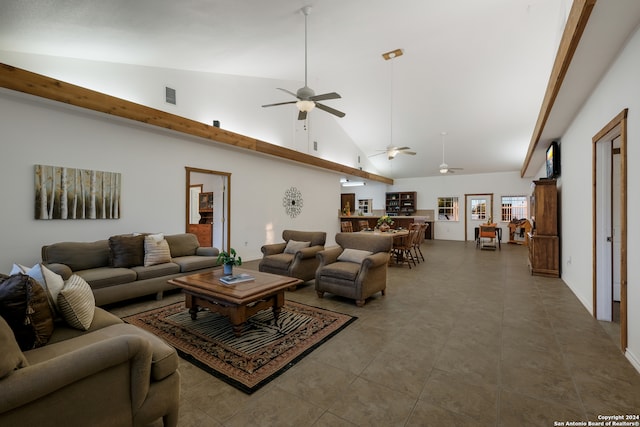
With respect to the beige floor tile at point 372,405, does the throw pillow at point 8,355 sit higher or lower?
higher

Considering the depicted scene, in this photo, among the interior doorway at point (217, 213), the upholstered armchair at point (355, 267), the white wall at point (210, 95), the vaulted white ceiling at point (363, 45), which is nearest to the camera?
the vaulted white ceiling at point (363, 45)

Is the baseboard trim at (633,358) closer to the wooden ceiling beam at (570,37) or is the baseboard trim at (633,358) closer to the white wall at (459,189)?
the wooden ceiling beam at (570,37)

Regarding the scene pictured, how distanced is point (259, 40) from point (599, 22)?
3.96 m

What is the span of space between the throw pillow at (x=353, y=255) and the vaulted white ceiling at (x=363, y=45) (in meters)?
3.35

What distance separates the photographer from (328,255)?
4.17 m

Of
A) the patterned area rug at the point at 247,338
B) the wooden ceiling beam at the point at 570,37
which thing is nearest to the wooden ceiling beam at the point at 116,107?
the patterned area rug at the point at 247,338

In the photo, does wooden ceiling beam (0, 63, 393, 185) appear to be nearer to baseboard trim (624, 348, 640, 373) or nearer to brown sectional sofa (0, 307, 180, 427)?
brown sectional sofa (0, 307, 180, 427)

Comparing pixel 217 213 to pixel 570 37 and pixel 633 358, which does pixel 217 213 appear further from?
pixel 633 358

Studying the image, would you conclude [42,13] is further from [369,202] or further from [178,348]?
[369,202]

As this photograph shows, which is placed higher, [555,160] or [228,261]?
[555,160]

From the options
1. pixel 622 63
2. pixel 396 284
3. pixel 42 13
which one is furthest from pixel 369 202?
pixel 42 13

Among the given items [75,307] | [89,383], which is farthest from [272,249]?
[89,383]

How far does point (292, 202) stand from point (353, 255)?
4.32 metres

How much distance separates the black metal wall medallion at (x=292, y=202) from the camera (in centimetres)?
792
